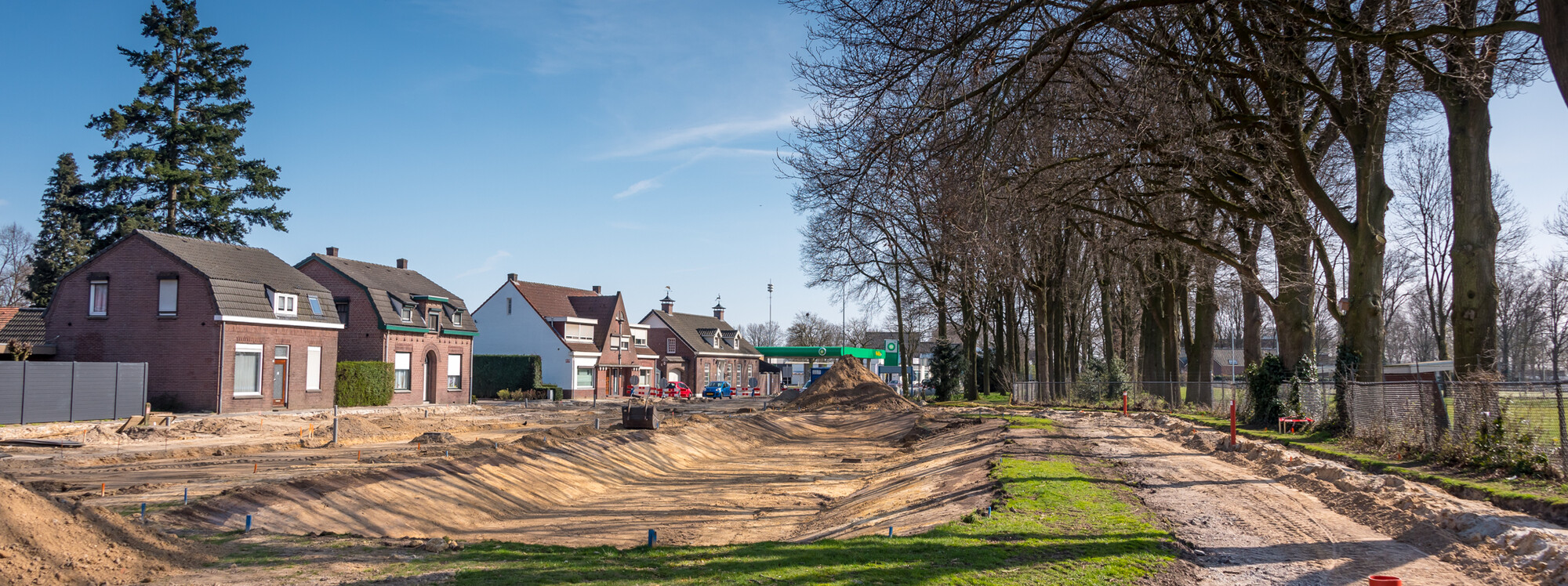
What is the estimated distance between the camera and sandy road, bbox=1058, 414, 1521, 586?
8.53 metres

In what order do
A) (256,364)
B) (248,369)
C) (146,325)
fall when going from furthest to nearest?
(256,364), (248,369), (146,325)

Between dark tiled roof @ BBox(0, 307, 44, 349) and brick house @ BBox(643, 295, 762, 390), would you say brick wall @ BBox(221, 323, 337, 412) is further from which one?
brick house @ BBox(643, 295, 762, 390)

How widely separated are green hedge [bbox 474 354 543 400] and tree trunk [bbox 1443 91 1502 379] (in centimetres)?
4414

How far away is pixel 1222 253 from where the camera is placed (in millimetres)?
23406

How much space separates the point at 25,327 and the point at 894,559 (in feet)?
121

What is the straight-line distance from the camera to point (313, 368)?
117 feet

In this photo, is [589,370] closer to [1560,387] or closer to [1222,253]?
[1222,253]

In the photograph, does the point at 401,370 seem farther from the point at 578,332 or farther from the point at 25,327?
the point at 578,332

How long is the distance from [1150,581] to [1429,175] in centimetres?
4314

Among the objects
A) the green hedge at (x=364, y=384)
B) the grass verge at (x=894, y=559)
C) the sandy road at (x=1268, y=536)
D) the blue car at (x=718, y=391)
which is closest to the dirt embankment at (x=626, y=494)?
the grass verge at (x=894, y=559)

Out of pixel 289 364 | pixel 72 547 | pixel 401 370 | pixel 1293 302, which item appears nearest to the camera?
pixel 72 547

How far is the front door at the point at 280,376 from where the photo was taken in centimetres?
3375

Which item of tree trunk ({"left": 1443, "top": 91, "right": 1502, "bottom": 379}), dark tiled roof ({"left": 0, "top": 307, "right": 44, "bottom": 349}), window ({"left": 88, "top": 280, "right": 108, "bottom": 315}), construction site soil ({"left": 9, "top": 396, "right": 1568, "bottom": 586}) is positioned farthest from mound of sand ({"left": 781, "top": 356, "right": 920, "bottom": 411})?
dark tiled roof ({"left": 0, "top": 307, "right": 44, "bottom": 349})

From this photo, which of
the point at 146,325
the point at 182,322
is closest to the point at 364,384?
the point at 182,322
